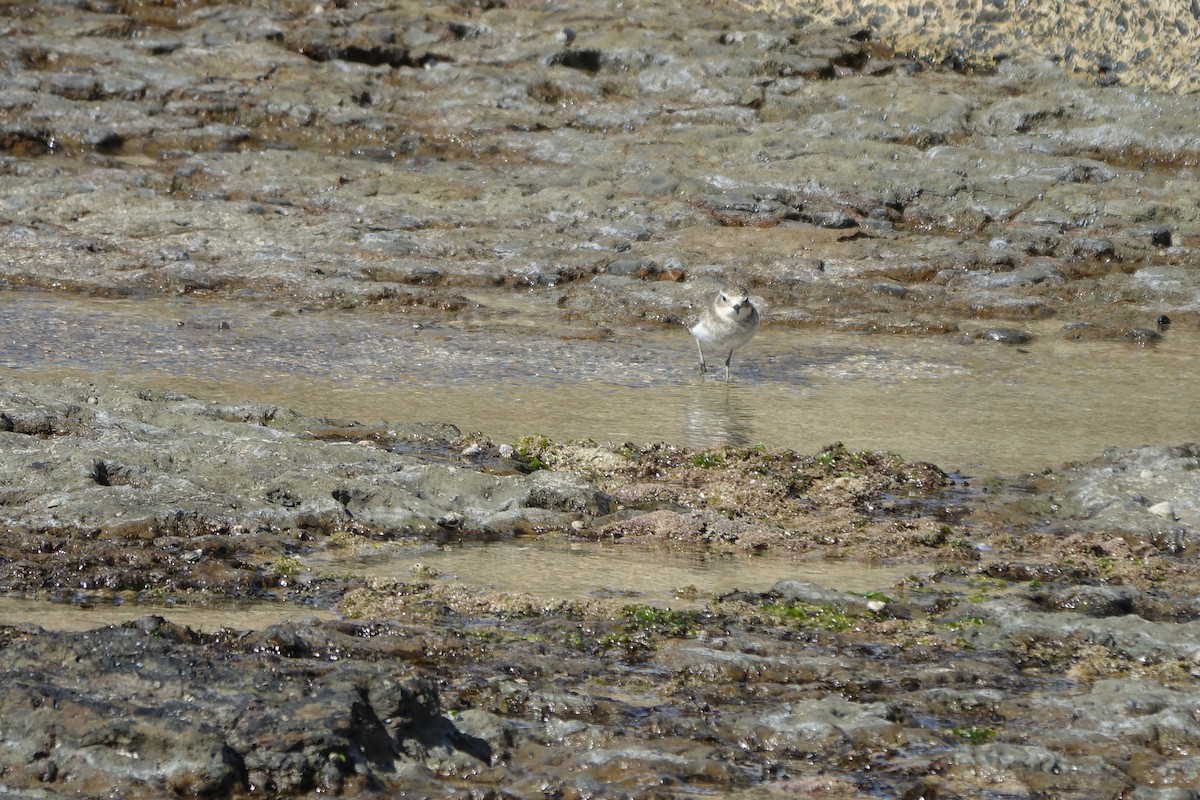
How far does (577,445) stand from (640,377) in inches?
107

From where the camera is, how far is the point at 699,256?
14867 mm

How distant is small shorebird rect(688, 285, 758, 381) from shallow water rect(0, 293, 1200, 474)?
0.30 meters

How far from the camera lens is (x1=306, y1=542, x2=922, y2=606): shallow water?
20.2 ft

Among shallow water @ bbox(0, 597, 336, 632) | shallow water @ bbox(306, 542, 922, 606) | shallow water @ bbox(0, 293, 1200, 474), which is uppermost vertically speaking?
shallow water @ bbox(0, 597, 336, 632)

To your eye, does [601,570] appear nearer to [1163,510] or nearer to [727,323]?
[1163,510]

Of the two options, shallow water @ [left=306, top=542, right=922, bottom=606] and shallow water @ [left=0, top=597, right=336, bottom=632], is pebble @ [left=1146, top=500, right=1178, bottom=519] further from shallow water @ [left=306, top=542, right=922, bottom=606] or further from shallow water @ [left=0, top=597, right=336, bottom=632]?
shallow water @ [left=0, top=597, right=336, bottom=632]

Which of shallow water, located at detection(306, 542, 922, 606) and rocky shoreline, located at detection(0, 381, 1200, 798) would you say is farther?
shallow water, located at detection(306, 542, 922, 606)

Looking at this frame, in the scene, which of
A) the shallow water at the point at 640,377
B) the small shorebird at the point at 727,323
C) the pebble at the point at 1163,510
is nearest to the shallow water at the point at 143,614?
the shallow water at the point at 640,377

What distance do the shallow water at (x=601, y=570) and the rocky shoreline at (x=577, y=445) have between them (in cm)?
14

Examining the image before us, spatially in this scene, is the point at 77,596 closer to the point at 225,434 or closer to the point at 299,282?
the point at 225,434

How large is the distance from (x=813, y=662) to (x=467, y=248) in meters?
10.4

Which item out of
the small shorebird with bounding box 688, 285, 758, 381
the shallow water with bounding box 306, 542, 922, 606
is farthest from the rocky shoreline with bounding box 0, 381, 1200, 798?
the small shorebird with bounding box 688, 285, 758, 381

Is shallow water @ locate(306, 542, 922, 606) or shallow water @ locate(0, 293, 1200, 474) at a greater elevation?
shallow water @ locate(306, 542, 922, 606)

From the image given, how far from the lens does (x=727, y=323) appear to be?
37.0ft
